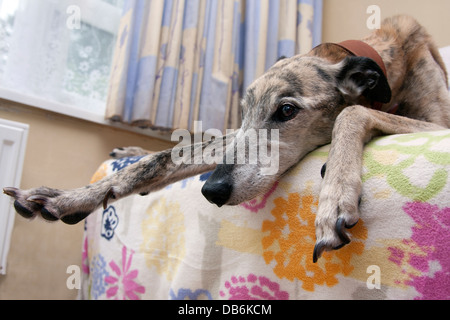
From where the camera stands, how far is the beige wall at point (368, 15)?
93.0 inches

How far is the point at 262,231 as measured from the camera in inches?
33.8

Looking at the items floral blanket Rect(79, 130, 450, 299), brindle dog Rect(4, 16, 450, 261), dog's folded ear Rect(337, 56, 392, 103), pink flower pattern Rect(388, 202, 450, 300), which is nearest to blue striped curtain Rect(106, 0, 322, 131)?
floral blanket Rect(79, 130, 450, 299)

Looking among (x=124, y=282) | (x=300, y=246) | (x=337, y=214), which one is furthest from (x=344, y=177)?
(x=124, y=282)

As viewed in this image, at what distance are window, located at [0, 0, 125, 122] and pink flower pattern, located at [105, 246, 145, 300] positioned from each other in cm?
104

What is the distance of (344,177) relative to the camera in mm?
687

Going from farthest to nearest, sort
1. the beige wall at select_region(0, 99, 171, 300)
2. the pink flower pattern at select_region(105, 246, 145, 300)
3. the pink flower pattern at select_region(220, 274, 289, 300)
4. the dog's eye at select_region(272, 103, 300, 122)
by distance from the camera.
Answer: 1. the beige wall at select_region(0, 99, 171, 300)
2. the pink flower pattern at select_region(105, 246, 145, 300)
3. the dog's eye at select_region(272, 103, 300, 122)
4. the pink flower pattern at select_region(220, 274, 289, 300)

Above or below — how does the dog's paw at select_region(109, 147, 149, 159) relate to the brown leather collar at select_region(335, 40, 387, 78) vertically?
below

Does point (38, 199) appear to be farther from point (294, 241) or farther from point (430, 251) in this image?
point (430, 251)

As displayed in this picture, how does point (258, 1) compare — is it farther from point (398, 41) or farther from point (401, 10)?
point (398, 41)

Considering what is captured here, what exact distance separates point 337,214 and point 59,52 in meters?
1.91

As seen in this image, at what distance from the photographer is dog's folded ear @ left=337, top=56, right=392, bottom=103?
1.08 meters

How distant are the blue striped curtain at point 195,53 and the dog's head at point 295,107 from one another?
3.31ft

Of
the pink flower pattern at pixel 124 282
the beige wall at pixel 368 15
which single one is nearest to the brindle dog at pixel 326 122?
the pink flower pattern at pixel 124 282

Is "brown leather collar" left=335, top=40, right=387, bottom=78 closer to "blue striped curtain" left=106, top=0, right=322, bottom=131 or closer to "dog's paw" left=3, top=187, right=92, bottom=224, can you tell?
"dog's paw" left=3, top=187, right=92, bottom=224
